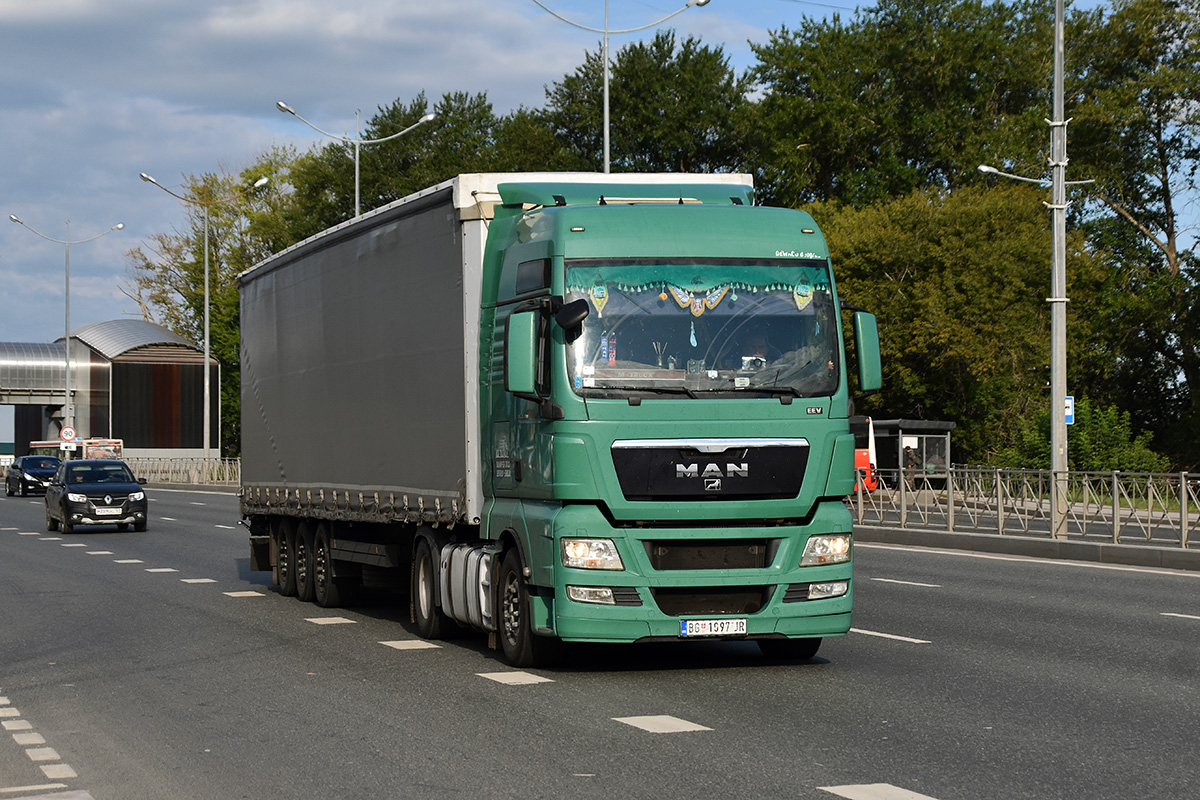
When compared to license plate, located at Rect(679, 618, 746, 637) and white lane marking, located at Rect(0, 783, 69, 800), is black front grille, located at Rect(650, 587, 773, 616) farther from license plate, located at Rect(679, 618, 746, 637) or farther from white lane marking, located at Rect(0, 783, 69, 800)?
white lane marking, located at Rect(0, 783, 69, 800)

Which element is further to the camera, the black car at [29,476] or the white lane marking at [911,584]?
the black car at [29,476]

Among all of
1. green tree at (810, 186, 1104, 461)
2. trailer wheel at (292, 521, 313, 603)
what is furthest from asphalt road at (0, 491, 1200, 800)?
green tree at (810, 186, 1104, 461)

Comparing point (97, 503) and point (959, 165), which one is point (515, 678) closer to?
point (97, 503)

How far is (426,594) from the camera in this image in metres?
13.3

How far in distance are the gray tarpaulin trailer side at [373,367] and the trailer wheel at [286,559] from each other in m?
0.31

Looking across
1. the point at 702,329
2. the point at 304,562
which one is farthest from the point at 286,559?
the point at 702,329

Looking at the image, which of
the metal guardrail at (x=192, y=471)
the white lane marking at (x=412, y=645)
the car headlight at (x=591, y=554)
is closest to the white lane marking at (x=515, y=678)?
the car headlight at (x=591, y=554)

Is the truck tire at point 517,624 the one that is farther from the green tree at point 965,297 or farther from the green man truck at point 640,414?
the green tree at point 965,297

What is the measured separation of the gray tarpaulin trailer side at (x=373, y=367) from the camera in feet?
40.3

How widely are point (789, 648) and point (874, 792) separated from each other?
4.75m

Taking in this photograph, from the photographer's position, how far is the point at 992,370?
49531mm

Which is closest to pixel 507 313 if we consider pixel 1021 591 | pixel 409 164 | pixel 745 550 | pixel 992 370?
pixel 745 550

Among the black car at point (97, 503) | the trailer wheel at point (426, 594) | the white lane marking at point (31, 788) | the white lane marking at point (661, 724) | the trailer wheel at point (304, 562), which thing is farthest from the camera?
the black car at point (97, 503)

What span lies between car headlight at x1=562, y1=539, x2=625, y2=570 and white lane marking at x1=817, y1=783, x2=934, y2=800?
11.7 ft
